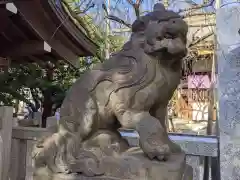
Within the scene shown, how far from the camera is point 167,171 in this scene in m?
1.20

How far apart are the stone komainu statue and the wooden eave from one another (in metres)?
1.50

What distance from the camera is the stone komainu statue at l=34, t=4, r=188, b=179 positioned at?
129 cm

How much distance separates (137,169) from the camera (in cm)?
121

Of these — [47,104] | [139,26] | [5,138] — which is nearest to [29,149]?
[5,138]

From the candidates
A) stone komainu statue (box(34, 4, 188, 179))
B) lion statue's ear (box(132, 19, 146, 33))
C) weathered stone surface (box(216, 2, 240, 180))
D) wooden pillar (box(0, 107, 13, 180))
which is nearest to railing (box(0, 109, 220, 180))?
wooden pillar (box(0, 107, 13, 180))

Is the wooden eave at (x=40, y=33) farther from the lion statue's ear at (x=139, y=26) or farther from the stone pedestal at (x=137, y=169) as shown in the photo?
the stone pedestal at (x=137, y=169)

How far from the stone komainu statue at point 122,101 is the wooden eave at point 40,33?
1.50 meters

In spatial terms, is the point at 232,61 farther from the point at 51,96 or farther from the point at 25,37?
the point at 51,96

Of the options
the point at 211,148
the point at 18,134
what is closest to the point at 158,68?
the point at 211,148

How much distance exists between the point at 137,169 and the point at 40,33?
2358 millimetres

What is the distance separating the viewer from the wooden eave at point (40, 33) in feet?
9.27

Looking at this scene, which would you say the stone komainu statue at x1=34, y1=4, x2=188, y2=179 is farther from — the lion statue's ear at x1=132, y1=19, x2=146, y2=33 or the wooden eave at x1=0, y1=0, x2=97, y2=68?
the wooden eave at x1=0, y1=0, x2=97, y2=68

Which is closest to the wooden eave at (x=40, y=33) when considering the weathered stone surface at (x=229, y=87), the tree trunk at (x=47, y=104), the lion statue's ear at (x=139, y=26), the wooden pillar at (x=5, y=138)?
the wooden pillar at (x=5, y=138)

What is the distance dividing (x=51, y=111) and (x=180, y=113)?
11.7 ft
